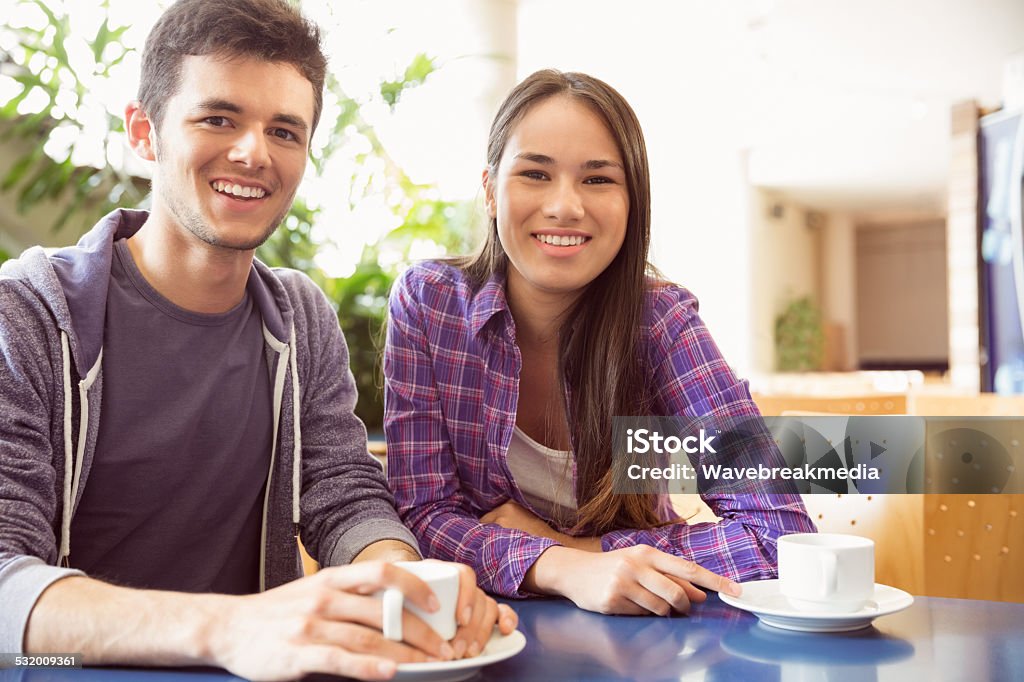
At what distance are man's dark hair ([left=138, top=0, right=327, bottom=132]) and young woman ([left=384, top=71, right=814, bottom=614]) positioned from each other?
35 centimetres

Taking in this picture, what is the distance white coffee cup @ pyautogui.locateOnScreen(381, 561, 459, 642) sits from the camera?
65cm

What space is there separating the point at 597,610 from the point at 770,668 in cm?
23

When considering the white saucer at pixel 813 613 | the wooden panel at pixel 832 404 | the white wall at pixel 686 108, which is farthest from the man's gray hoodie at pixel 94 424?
the white wall at pixel 686 108

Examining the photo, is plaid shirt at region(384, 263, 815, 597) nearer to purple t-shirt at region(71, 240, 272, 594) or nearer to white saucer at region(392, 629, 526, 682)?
purple t-shirt at region(71, 240, 272, 594)

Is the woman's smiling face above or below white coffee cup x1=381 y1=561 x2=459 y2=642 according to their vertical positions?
above

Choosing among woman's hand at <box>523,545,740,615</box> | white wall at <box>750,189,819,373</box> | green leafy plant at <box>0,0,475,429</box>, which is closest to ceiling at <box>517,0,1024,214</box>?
white wall at <box>750,189,819,373</box>

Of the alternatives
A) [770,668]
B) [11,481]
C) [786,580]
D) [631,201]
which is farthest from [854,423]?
[11,481]

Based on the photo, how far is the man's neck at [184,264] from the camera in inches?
46.3

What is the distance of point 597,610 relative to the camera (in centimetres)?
89

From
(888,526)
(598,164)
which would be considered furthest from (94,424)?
(888,526)

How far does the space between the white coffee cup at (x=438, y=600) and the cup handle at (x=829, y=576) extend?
13.5 inches

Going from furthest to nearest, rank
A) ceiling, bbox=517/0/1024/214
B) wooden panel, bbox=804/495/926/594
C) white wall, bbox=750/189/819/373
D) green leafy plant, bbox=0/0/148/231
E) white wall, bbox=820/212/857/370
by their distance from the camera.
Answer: white wall, bbox=820/212/857/370
white wall, bbox=750/189/819/373
ceiling, bbox=517/0/1024/214
green leafy plant, bbox=0/0/148/231
wooden panel, bbox=804/495/926/594

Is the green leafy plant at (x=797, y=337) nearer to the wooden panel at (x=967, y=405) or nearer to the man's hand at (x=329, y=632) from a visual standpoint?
the wooden panel at (x=967, y=405)

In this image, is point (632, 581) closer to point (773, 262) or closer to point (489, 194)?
point (489, 194)
